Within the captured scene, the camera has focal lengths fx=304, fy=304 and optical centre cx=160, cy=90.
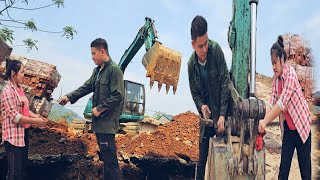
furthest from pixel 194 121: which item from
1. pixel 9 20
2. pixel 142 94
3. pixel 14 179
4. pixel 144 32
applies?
pixel 9 20

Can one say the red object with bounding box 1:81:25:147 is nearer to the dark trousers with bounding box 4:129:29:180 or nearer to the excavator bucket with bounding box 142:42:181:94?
the dark trousers with bounding box 4:129:29:180

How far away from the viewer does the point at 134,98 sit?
8938 millimetres

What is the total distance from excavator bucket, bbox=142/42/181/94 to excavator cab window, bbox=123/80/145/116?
6.76 feet

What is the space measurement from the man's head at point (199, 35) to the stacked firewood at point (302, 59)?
12.6 feet

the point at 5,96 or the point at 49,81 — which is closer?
the point at 5,96

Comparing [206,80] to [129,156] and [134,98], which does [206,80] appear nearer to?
[129,156]

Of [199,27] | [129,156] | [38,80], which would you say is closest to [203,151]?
[199,27]

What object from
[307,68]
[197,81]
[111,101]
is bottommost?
[111,101]

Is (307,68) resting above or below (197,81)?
above

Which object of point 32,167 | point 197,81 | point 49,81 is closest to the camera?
point 197,81

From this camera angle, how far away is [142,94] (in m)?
9.14

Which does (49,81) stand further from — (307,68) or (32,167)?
(307,68)

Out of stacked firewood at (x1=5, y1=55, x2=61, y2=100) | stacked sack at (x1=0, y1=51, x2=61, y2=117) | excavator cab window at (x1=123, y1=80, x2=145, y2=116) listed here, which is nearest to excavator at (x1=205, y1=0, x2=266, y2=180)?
stacked sack at (x1=0, y1=51, x2=61, y2=117)

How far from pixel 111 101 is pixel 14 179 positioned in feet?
4.54
